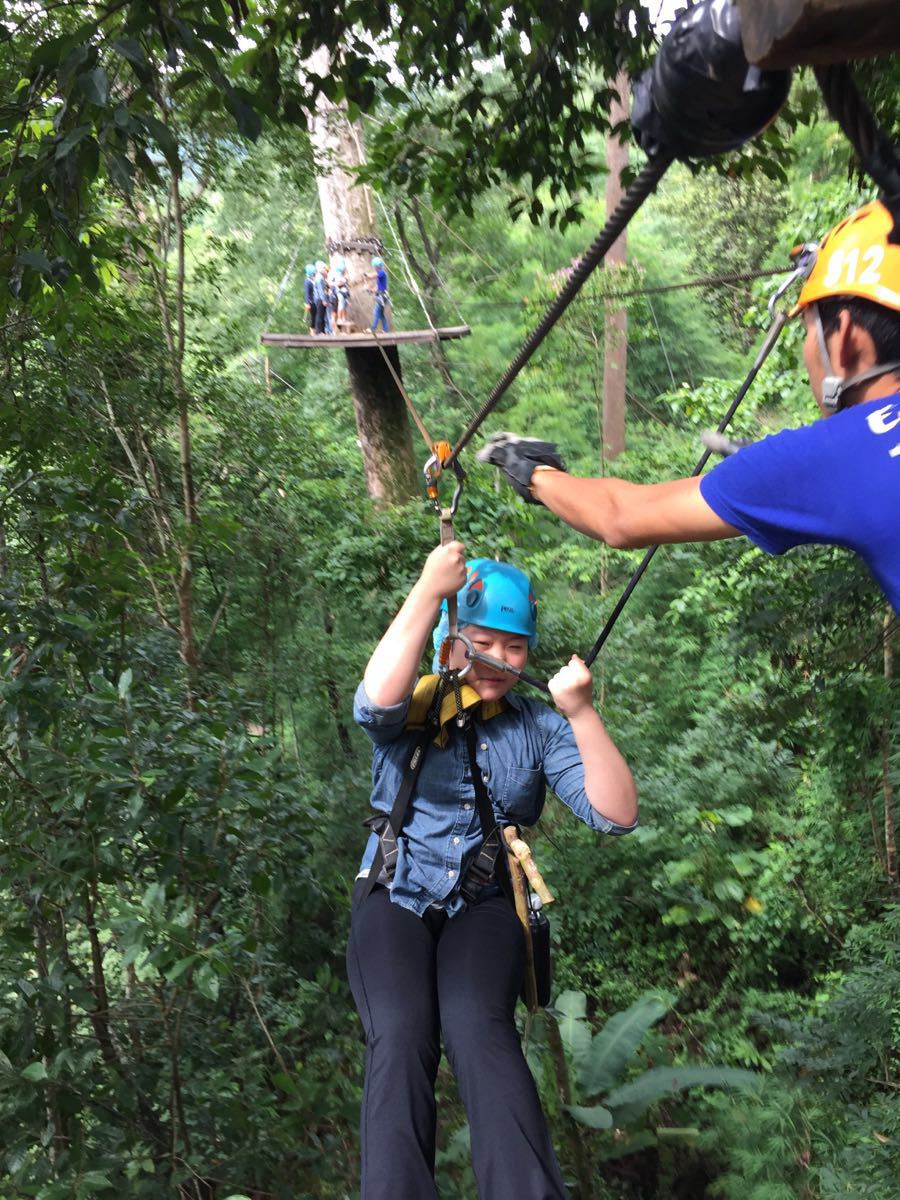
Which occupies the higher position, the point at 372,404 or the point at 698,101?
the point at 372,404

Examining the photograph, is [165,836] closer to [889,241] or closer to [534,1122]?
[534,1122]

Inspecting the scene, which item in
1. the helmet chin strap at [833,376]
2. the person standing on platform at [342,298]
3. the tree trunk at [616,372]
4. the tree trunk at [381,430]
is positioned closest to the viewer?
the helmet chin strap at [833,376]

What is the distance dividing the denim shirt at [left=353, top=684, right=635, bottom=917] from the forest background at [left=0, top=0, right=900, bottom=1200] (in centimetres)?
35

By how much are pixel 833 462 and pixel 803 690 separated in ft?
16.4

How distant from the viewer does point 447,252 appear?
486 inches

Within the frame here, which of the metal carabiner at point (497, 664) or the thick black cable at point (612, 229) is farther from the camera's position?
the metal carabiner at point (497, 664)

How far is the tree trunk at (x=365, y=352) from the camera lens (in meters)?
7.12

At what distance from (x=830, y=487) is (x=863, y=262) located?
33cm

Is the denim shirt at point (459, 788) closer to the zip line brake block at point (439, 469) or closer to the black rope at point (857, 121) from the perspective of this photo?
the zip line brake block at point (439, 469)

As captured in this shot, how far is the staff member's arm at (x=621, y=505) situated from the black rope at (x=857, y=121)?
53 centimetres

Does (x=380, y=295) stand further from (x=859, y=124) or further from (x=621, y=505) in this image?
(x=859, y=124)

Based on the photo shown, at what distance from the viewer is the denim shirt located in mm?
2039

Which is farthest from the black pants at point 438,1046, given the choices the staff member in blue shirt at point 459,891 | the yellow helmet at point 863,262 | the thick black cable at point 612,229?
the yellow helmet at point 863,262

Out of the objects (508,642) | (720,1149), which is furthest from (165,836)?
(720,1149)
